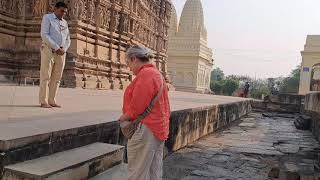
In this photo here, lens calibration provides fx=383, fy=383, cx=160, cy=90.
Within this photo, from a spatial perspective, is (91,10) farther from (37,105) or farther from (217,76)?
(217,76)

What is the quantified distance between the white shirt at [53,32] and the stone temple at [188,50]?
39.2 meters

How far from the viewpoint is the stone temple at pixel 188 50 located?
148 feet

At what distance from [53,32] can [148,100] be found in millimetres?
2624

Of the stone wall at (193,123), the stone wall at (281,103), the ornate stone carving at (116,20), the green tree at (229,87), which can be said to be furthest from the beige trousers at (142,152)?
the green tree at (229,87)

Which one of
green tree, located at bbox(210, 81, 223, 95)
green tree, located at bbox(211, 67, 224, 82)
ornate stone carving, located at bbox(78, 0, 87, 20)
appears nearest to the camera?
ornate stone carving, located at bbox(78, 0, 87, 20)

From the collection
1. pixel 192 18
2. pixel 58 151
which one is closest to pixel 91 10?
pixel 58 151

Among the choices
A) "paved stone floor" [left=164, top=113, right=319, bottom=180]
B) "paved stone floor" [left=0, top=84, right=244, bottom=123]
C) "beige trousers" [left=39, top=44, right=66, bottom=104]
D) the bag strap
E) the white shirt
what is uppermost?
the white shirt

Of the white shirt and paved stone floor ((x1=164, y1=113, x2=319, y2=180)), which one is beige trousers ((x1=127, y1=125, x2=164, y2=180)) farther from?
the white shirt

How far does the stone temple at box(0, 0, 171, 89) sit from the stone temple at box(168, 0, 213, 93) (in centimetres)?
2839

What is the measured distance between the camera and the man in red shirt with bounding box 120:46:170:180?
2680mm

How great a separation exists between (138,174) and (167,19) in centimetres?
2405

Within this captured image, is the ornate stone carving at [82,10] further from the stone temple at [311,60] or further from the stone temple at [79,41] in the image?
the stone temple at [311,60]

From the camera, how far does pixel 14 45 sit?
1250 cm

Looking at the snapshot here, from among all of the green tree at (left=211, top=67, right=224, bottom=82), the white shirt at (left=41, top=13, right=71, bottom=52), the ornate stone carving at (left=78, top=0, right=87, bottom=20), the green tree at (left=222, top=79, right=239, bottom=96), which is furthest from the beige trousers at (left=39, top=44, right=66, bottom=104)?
the green tree at (left=211, top=67, right=224, bottom=82)
